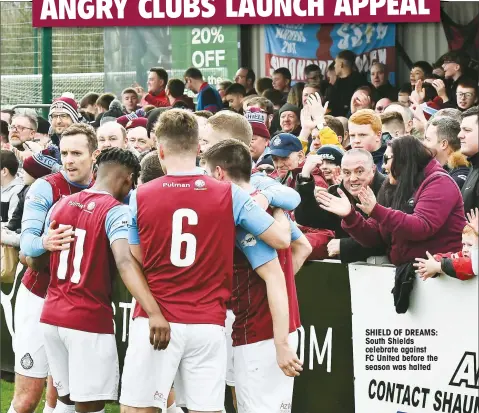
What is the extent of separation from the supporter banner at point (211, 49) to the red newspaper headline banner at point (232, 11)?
1.91 metres

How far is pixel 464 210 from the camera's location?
6.73 metres

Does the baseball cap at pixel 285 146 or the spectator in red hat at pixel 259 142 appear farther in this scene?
the spectator in red hat at pixel 259 142

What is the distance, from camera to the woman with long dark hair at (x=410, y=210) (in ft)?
21.1

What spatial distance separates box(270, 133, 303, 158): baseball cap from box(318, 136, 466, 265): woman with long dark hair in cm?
103

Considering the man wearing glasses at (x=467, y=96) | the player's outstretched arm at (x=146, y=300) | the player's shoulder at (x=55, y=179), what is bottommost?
the player's outstretched arm at (x=146, y=300)

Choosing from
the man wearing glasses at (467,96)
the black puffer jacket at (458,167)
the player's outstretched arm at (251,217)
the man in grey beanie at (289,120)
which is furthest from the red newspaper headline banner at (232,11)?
the player's outstretched arm at (251,217)

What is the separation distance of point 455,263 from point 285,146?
76.5 inches

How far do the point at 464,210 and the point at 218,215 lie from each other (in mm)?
2082

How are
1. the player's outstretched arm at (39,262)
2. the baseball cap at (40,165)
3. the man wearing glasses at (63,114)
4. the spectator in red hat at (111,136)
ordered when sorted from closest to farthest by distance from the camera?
the player's outstretched arm at (39,262), the baseball cap at (40,165), the spectator in red hat at (111,136), the man wearing glasses at (63,114)

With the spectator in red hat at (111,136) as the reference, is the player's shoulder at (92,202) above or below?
below

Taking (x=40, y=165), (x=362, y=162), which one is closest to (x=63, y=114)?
(x=40, y=165)

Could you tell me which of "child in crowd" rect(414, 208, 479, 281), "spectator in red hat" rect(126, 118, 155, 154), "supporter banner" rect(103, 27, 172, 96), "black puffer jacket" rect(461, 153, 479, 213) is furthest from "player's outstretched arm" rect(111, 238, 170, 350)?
"supporter banner" rect(103, 27, 172, 96)

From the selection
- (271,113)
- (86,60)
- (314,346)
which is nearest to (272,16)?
(271,113)

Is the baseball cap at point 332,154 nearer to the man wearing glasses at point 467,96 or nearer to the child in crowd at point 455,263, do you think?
the child in crowd at point 455,263
